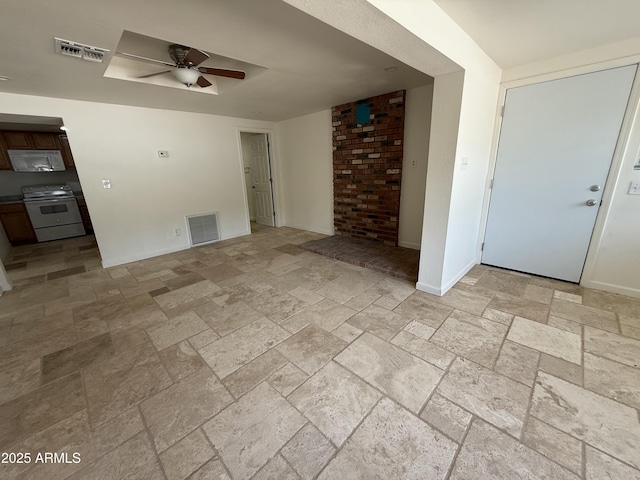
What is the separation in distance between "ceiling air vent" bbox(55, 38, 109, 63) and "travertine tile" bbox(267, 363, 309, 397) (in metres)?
2.80

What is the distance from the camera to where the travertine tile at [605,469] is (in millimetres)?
1063

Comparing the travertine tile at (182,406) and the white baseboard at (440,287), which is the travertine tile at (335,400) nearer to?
the travertine tile at (182,406)

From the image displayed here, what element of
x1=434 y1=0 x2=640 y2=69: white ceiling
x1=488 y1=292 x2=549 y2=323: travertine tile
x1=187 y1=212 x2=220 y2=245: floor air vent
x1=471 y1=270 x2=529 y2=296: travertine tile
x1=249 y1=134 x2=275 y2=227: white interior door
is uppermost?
x1=434 y1=0 x2=640 y2=69: white ceiling

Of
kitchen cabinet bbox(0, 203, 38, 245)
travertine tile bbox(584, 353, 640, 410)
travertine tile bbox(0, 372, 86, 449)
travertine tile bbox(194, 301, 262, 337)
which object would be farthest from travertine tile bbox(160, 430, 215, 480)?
kitchen cabinet bbox(0, 203, 38, 245)

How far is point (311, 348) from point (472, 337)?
124 cm

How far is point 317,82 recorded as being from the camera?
2881 millimetres

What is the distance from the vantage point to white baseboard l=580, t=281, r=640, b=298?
7.87 feet

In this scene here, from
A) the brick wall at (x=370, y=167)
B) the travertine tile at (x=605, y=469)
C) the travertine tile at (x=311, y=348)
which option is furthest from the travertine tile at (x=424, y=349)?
the brick wall at (x=370, y=167)

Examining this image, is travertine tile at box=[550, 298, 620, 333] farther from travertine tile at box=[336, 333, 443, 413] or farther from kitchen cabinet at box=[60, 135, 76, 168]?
kitchen cabinet at box=[60, 135, 76, 168]

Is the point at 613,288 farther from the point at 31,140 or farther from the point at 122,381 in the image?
the point at 31,140

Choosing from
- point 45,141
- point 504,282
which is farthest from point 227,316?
point 45,141

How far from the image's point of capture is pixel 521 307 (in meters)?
2.30

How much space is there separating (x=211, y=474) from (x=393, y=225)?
11.5 ft

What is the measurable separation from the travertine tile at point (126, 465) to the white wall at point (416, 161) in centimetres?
361
